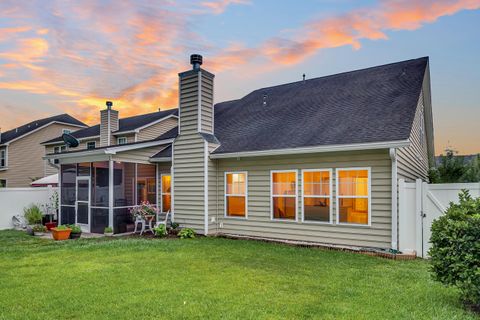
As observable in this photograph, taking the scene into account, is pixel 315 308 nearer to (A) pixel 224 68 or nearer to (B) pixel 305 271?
(B) pixel 305 271

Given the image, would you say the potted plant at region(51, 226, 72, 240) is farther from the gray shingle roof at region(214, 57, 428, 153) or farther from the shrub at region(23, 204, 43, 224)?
the gray shingle roof at region(214, 57, 428, 153)

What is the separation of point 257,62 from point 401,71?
6.06 m

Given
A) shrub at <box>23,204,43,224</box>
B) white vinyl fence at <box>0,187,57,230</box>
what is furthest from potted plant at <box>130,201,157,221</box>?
white vinyl fence at <box>0,187,57,230</box>

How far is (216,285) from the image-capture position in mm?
5039

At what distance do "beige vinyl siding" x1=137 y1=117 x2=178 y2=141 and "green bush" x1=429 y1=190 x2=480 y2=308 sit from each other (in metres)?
17.0

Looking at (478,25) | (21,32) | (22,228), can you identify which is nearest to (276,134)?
(478,25)

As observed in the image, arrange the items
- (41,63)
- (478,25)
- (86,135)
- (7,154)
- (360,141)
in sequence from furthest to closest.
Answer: (7,154) → (86,135) → (41,63) → (478,25) → (360,141)

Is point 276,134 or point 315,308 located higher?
point 276,134

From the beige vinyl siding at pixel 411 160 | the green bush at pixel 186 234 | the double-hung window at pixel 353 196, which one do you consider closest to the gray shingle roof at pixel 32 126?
the green bush at pixel 186 234

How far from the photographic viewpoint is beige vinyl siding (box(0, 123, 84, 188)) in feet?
83.1

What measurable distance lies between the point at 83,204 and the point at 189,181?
4.32 meters

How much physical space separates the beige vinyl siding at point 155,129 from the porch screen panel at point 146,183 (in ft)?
23.7

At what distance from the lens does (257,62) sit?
1423 cm

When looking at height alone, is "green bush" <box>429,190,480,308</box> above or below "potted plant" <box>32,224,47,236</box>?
above
